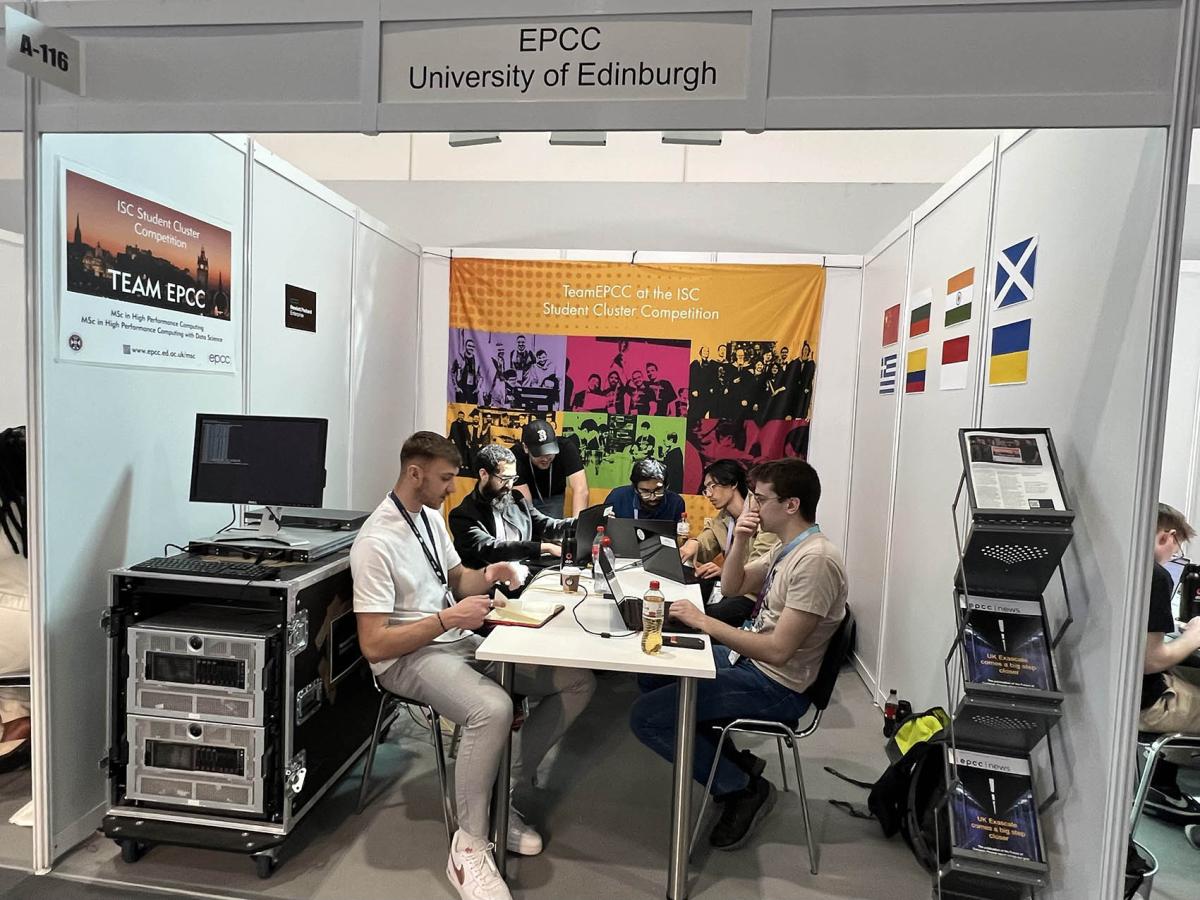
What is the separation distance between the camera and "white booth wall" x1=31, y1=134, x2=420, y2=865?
222 centimetres

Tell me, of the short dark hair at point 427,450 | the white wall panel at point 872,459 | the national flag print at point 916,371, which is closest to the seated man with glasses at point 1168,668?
the national flag print at point 916,371

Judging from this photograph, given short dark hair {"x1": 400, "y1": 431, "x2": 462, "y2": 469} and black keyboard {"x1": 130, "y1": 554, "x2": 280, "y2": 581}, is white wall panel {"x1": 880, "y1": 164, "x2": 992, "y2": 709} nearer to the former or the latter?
short dark hair {"x1": 400, "y1": 431, "x2": 462, "y2": 469}

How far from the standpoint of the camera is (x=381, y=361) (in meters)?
4.55

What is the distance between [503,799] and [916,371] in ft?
8.84

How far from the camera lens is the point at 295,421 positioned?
2.54 metres

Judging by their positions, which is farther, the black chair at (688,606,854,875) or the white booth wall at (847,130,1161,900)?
the black chair at (688,606,854,875)

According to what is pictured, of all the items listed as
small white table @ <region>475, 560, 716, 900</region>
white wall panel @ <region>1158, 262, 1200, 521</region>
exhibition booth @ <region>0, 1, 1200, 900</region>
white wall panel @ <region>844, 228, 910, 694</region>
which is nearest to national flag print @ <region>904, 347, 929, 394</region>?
exhibition booth @ <region>0, 1, 1200, 900</region>

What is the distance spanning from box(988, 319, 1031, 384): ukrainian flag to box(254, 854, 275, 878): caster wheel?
2.89 metres

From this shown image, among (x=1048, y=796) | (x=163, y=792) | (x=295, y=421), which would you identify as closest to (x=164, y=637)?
(x=163, y=792)

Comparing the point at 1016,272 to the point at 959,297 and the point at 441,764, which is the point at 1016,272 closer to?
the point at 959,297

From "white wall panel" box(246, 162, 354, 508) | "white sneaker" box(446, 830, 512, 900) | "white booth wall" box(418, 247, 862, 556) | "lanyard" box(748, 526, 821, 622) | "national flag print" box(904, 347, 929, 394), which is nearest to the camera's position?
"white sneaker" box(446, 830, 512, 900)

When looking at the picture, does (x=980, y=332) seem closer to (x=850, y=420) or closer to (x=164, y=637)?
(x=850, y=420)

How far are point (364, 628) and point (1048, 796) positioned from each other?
2120 millimetres

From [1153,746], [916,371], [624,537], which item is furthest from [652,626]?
[916,371]
